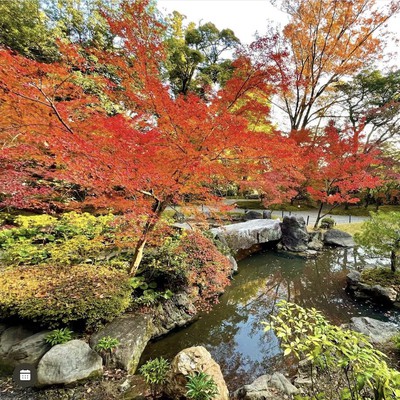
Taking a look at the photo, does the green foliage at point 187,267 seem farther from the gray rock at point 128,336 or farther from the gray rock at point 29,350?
the gray rock at point 29,350

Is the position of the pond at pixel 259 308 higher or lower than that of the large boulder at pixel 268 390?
lower

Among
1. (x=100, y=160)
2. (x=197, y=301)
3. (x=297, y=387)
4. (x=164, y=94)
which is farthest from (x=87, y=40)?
(x=297, y=387)

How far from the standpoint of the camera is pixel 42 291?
337 cm

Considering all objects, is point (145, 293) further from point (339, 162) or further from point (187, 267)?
point (339, 162)

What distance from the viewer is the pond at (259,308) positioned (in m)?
3.85

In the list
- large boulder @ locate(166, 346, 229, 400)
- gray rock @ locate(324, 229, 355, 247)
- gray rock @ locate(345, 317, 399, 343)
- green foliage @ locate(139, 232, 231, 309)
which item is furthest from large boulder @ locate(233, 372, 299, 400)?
gray rock @ locate(324, 229, 355, 247)

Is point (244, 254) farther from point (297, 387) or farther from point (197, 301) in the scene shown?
point (297, 387)

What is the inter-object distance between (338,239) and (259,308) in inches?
295

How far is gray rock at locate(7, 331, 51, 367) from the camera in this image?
2.79m

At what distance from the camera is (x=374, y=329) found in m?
4.05

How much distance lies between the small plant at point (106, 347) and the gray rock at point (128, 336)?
0.04 meters

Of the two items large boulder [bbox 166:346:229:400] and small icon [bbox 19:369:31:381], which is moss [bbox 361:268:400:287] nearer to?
large boulder [bbox 166:346:229:400]

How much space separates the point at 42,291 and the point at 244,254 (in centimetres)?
739

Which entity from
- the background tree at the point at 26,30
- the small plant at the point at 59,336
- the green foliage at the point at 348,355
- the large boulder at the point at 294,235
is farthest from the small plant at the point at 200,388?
the background tree at the point at 26,30
